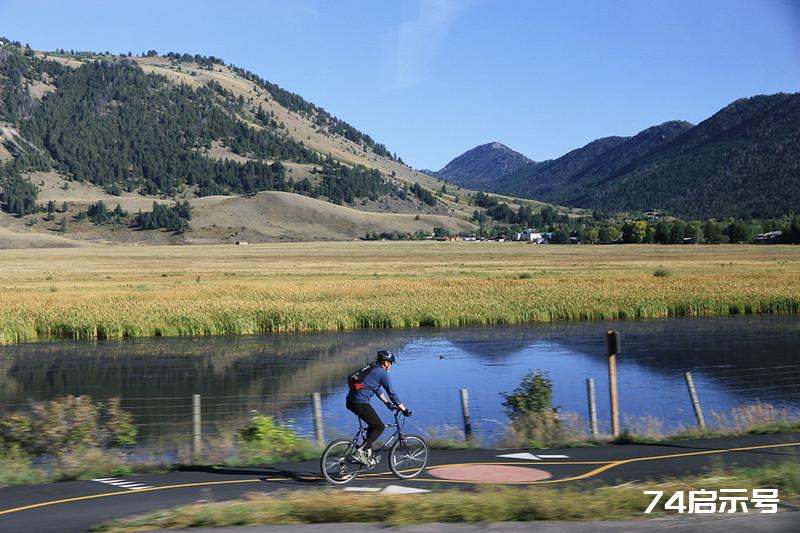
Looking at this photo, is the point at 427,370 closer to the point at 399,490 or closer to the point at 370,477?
the point at 370,477

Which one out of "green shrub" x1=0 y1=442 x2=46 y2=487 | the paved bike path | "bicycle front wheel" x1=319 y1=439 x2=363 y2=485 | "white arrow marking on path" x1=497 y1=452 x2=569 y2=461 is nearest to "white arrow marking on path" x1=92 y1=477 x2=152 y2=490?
the paved bike path

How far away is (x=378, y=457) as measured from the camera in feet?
47.2

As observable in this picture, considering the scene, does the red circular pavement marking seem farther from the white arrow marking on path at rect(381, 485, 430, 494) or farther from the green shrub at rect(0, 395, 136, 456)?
the green shrub at rect(0, 395, 136, 456)

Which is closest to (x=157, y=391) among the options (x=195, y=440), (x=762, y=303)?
(x=195, y=440)

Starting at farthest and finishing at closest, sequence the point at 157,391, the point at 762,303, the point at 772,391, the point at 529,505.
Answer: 1. the point at 762,303
2. the point at 157,391
3. the point at 772,391
4. the point at 529,505

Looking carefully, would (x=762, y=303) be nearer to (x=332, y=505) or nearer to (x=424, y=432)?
(x=424, y=432)

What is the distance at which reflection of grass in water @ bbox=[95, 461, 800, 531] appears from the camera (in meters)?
10.9

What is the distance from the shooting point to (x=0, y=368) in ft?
118

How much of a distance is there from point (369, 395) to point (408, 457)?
1.07 meters

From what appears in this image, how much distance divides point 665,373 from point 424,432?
14022mm

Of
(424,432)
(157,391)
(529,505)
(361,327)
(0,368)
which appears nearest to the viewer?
(529,505)

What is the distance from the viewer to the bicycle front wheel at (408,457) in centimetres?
1417

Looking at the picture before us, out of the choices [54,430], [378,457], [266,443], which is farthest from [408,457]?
[54,430]

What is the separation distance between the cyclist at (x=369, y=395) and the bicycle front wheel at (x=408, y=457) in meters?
0.31
